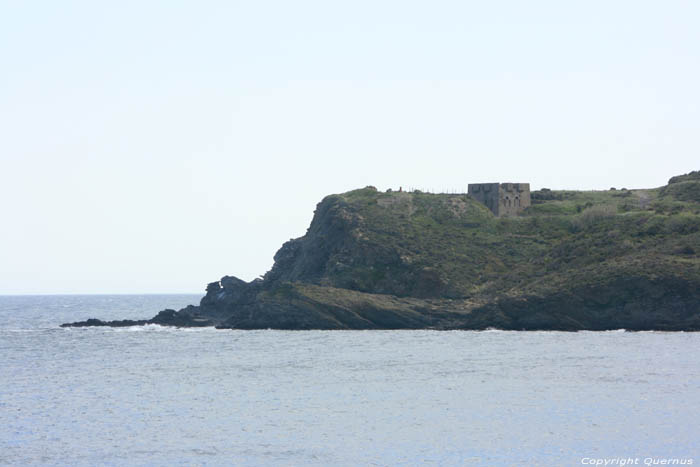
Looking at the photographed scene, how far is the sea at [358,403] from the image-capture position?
43.6 meters

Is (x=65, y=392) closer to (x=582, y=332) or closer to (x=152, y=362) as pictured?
(x=152, y=362)

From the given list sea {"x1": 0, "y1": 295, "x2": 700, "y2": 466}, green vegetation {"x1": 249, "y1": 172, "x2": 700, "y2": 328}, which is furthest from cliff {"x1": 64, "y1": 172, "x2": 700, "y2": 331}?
sea {"x1": 0, "y1": 295, "x2": 700, "y2": 466}

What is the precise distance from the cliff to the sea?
14324mm

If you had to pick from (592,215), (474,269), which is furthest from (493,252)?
(592,215)

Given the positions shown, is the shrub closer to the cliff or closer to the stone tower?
the cliff

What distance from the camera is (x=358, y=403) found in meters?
58.1

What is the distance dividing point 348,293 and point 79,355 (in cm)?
4122

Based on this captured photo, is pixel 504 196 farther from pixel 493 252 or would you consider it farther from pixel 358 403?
pixel 358 403

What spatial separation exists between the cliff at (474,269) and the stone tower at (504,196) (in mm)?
2318

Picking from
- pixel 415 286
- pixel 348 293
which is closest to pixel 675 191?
pixel 415 286

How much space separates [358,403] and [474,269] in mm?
82245

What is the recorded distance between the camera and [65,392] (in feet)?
214

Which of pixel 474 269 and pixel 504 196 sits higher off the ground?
pixel 504 196

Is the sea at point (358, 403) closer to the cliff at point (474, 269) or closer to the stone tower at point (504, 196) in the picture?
the cliff at point (474, 269)
